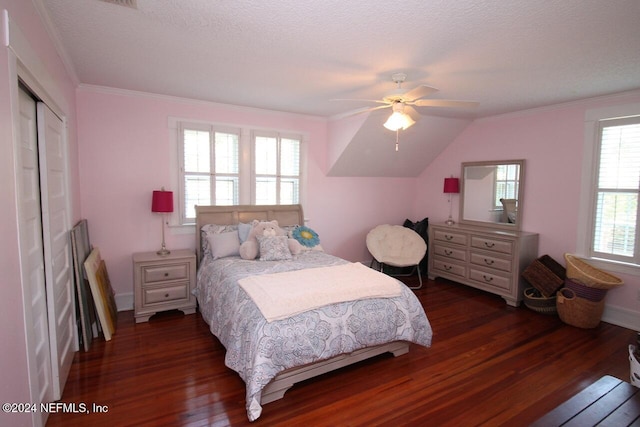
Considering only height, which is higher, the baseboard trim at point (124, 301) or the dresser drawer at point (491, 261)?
the dresser drawer at point (491, 261)

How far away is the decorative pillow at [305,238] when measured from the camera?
4.05 m

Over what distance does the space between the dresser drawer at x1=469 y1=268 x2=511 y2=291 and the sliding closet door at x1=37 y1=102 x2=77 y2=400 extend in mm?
4503

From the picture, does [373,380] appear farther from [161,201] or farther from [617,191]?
[617,191]

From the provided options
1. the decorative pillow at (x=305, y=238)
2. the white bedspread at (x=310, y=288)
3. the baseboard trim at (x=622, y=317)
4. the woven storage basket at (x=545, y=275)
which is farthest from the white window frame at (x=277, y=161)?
the baseboard trim at (x=622, y=317)

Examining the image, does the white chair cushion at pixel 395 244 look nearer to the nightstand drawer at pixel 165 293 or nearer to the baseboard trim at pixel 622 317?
the baseboard trim at pixel 622 317

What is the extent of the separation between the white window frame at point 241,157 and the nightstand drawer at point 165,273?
0.57m

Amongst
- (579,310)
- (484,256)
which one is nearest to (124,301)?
(484,256)

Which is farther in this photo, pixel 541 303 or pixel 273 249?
pixel 541 303

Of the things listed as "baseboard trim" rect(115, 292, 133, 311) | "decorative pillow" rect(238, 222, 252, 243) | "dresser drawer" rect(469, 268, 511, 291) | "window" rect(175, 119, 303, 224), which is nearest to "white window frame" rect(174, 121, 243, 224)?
"window" rect(175, 119, 303, 224)

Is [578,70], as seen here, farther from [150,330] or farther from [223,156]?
[150,330]

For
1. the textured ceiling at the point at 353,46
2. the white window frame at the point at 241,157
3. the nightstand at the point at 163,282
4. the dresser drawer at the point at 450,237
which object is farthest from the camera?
the dresser drawer at the point at 450,237

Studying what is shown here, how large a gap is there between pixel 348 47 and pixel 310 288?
70.7 inches

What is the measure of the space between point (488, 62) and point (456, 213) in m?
3.00

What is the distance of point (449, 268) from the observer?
16.1 feet
